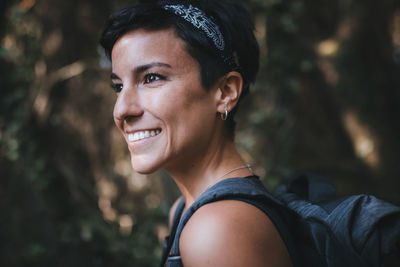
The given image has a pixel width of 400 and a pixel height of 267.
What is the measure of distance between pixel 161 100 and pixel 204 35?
0.34 meters

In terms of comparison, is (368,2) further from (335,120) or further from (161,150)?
(161,150)

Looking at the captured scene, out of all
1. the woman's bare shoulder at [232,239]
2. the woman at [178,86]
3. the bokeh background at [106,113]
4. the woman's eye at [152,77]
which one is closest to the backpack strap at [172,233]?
the woman at [178,86]

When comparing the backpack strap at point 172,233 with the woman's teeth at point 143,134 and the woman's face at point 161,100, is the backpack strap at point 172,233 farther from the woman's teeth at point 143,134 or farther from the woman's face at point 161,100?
the woman's teeth at point 143,134

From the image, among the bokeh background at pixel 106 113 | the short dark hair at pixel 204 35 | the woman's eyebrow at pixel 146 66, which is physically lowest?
the bokeh background at pixel 106 113

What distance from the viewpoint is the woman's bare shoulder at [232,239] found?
988 millimetres

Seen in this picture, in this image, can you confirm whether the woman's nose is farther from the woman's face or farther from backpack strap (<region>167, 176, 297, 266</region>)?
backpack strap (<region>167, 176, 297, 266</region>)

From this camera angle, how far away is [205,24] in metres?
1.43

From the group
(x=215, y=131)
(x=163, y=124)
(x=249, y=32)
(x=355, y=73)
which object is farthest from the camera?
(x=355, y=73)

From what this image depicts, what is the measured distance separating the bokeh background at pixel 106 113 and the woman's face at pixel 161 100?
1774mm

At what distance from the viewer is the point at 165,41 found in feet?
4.51

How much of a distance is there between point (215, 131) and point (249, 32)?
1.79 ft

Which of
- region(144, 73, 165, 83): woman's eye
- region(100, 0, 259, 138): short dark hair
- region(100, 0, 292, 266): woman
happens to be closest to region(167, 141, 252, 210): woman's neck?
region(100, 0, 292, 266): woman

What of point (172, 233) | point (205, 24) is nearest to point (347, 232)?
point (172, 233)

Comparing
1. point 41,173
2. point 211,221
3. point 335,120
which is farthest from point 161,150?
point 335,120
